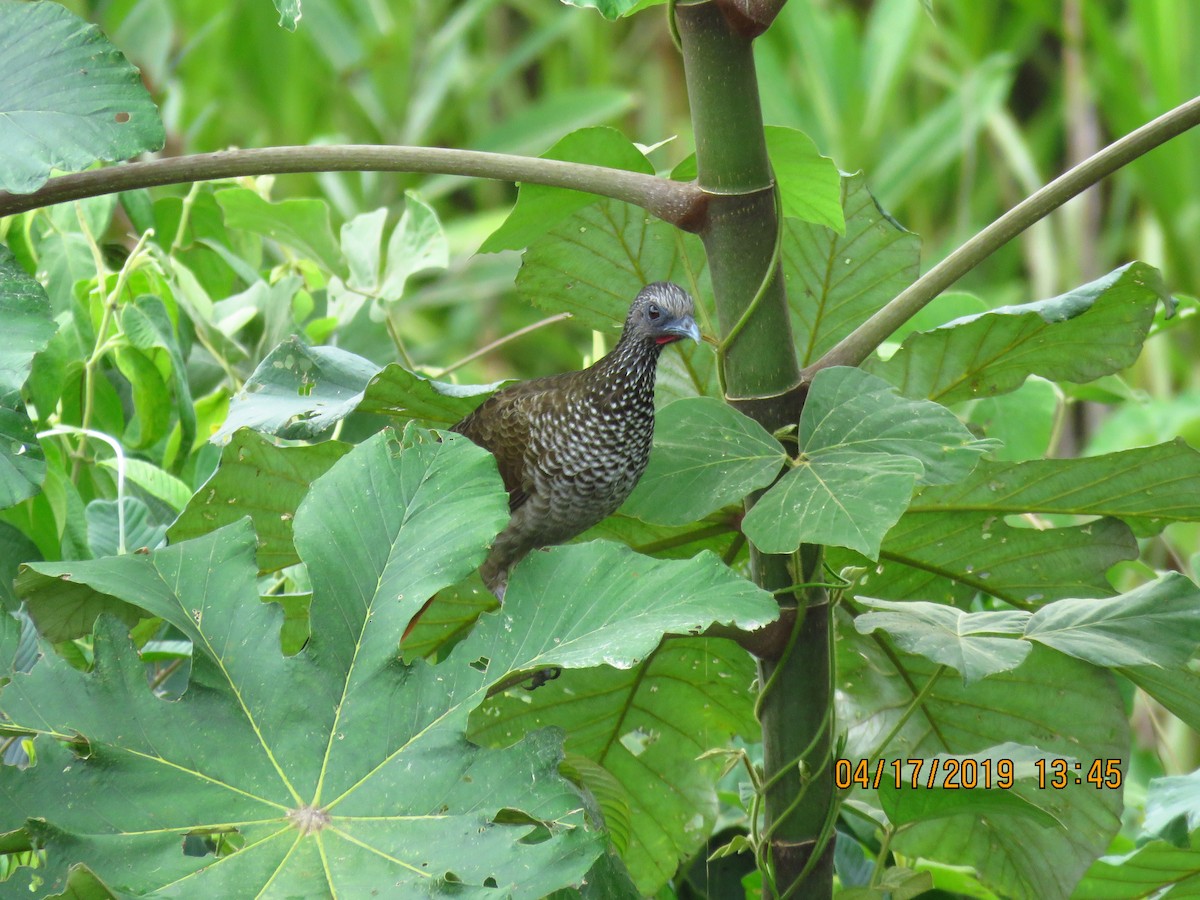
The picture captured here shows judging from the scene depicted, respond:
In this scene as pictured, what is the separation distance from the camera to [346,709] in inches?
23.9

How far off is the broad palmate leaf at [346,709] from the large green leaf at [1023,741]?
0.98 feet

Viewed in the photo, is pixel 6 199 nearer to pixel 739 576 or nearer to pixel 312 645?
pixel 312 645

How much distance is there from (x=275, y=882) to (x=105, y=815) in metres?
0.09

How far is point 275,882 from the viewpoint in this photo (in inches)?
21.5

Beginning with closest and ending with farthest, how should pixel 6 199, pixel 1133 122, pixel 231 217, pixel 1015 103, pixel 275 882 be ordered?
pixel 275 882 → pixel 6 199 → pixel 231 217 → pixel 1133 122 → pixel 1015 103

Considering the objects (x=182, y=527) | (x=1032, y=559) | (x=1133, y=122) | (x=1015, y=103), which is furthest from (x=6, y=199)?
(x=1015, y=103)

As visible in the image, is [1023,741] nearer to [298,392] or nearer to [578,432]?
[578,432]

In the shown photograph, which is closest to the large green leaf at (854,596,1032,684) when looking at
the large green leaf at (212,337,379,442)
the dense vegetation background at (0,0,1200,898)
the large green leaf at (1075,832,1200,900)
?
the large green leaf at (1075,832,1200,900)

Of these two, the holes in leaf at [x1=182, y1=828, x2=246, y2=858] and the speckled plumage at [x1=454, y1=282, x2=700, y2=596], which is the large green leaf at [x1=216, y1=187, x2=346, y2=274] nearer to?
the speckled plumage at [x1=454, y1=282, x2=700, y2=596]

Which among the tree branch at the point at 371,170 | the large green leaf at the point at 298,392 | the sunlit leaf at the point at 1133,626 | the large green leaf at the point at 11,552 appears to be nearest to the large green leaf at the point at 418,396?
the large green leaf at the point at 298,392

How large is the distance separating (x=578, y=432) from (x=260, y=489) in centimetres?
25

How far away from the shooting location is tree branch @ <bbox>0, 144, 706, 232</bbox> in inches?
25.3

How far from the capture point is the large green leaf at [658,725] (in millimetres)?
834

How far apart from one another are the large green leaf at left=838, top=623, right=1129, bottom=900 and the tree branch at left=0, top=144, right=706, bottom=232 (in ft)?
A: 1.06
